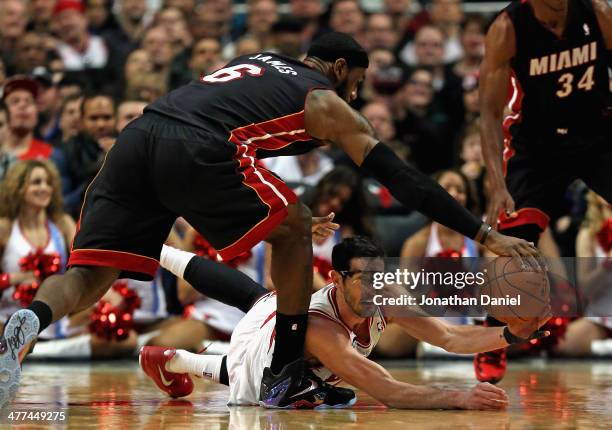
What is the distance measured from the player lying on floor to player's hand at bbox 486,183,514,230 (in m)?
0.61

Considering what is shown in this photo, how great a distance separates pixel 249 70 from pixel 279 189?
63 cm

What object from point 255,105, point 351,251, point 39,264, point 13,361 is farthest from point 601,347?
point 13,361

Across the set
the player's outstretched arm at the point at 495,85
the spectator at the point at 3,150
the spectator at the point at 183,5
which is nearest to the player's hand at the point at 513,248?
the player's outstretched arm at the point at 495,85

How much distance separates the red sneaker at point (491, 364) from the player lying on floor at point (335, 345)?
72 cm

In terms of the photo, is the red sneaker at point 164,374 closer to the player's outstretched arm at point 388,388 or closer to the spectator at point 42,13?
the player's outstretched arm at point 388,388

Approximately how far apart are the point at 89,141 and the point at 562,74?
4.51 metres

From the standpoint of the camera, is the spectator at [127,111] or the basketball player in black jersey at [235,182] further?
the spectator at [127,111]

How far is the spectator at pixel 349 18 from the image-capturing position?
11211 mm

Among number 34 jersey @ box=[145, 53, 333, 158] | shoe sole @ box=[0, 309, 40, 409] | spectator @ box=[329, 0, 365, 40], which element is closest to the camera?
shoe sole @ box=[0, 309, 40, 409]

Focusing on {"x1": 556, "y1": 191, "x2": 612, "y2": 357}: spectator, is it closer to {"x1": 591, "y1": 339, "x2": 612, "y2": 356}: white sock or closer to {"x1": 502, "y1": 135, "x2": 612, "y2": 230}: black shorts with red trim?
{"x1": 591, "y1": 339, "x2": 612, "y2": 356}: white sock

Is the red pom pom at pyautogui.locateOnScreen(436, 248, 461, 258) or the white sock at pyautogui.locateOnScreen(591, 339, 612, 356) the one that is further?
the white sock at pyautogui.locateOnScreen(591, 339, 612, 356)

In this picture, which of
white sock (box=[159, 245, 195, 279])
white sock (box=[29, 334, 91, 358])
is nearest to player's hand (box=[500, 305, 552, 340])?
white sock (box=[159, 245, 195, 279])

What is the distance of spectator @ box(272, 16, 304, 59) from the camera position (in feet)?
34.7

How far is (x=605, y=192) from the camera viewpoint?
5.97 metres
